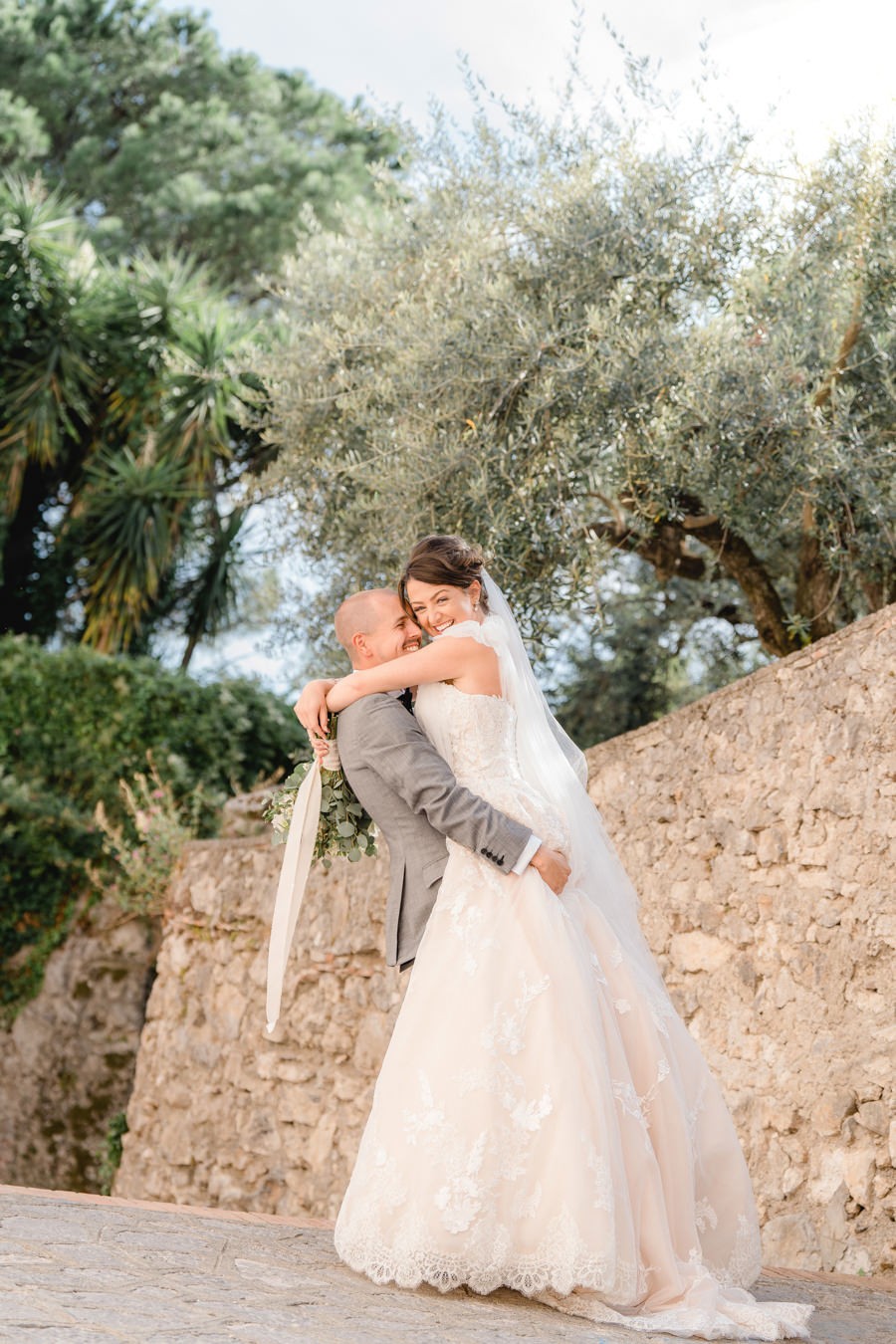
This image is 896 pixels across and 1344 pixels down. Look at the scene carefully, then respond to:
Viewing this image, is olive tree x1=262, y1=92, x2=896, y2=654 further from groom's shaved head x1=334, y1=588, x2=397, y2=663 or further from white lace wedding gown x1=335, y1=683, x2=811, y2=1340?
white lace wedding gown x1=335, y1=683, x2=811, y2=1340

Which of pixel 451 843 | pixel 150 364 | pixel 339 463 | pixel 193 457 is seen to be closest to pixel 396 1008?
pixel 339 463

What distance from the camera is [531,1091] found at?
117 inches

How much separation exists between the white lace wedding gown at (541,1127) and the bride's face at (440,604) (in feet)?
0.65

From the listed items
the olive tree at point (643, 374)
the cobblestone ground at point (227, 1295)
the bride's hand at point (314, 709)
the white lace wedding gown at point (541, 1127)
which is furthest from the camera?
the olive tree at point (643, 374)

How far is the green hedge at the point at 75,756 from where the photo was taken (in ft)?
34.0

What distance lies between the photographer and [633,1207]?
Answer: 296 cm

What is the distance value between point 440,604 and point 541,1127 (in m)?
1.32

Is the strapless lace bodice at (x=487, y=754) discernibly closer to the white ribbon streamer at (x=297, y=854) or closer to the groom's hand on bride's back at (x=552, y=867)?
the groom's hand on bride's back at (x=552, y=867)

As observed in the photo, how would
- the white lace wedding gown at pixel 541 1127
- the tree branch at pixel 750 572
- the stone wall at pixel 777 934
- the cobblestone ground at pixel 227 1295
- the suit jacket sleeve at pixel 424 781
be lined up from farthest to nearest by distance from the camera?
1. the tree branch at pixel 750 572
2. the stone wall at pixel 777 934
3. the suit jacket sleeve at pixel 424 781
4. the white lace wedding gown at pixel 541 1127
5. the cobblestone ground at pixel 227 1295

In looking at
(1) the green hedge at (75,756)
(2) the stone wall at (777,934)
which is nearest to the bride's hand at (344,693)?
(2) the stone wall at (777,934)

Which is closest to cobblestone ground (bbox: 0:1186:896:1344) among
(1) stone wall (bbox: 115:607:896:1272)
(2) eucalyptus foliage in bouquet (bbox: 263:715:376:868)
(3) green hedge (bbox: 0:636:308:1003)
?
(1) stone wall (bbox: 115:607:896:1272)

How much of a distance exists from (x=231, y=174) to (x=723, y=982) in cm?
1542

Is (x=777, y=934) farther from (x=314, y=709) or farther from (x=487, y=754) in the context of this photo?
(x=314, y=709)

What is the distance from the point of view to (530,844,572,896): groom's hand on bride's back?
10.5 ft
